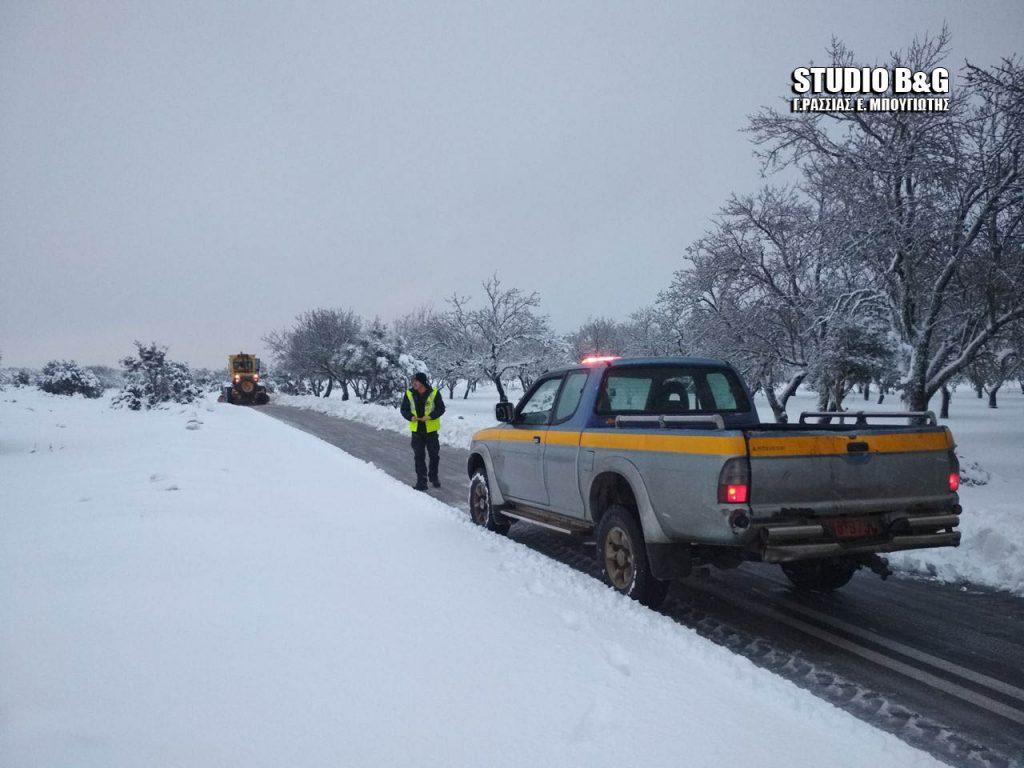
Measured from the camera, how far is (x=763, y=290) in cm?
1764

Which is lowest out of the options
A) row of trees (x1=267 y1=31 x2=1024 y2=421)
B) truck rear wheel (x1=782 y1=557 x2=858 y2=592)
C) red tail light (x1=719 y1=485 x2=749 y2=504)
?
truck rear wheel (x1=782 y1=557 x2=858 y2=592)

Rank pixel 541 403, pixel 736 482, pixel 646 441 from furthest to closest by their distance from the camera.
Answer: pixel 541 403 < pixel 646 441 < pixel 736 482

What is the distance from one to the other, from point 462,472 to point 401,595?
7.87 meters

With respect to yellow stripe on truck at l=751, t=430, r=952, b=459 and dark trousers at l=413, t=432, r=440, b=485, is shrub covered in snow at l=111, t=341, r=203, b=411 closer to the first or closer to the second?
dark trousers at l=413, t=432, r=440, b=485

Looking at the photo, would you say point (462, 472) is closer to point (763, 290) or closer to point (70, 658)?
point (70, 658)

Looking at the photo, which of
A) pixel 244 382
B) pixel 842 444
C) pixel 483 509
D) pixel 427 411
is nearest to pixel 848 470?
pixel 842 444

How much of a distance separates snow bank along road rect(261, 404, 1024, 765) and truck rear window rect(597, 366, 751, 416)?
165 cm

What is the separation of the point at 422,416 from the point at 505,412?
3.72 meters

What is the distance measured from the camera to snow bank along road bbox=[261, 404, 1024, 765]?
3209 millimetres

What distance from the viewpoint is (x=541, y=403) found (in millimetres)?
7191

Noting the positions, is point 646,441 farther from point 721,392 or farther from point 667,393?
point 721,392

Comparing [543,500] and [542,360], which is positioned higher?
[542,360]

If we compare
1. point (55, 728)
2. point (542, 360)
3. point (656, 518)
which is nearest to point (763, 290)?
point (656, 518)

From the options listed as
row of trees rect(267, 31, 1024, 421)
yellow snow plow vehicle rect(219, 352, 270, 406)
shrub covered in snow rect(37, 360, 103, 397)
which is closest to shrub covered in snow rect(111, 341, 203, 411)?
yellow snow plow vehicle rect(219, 352, 270, 406)
